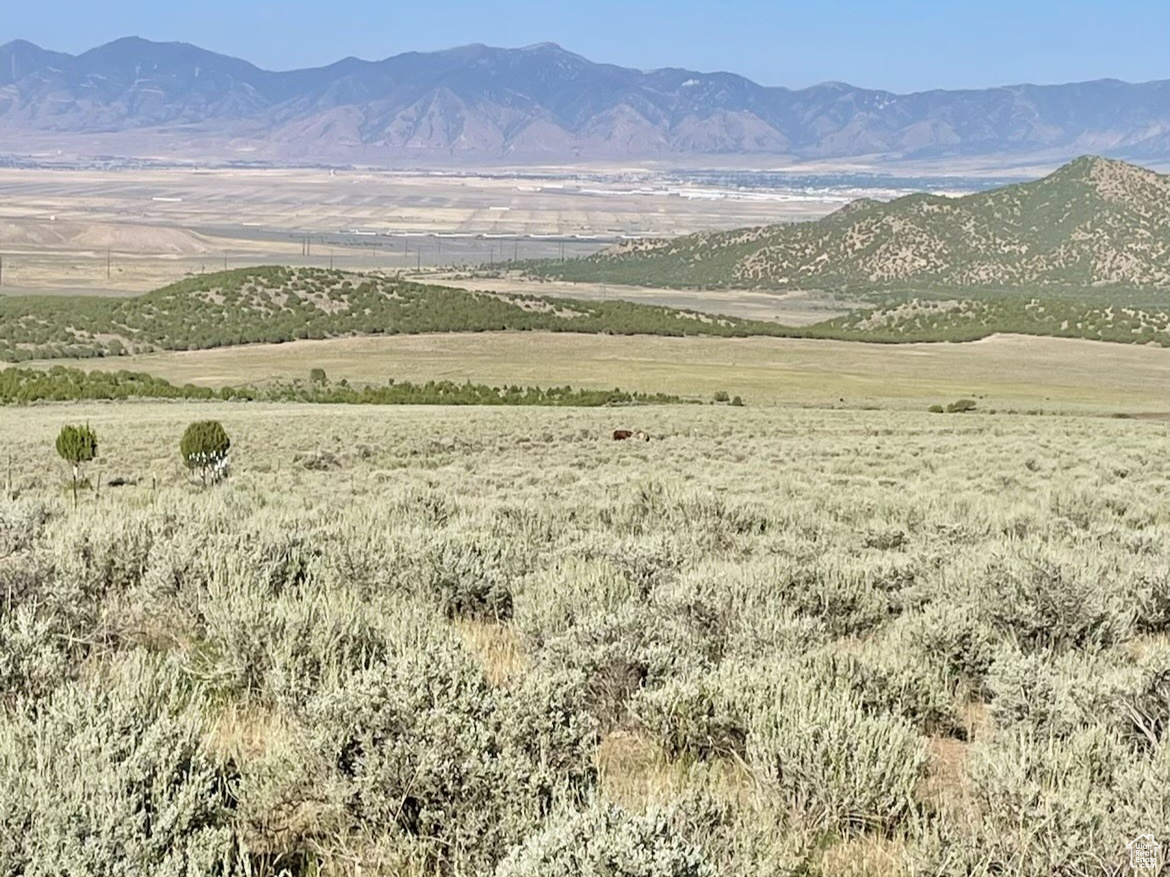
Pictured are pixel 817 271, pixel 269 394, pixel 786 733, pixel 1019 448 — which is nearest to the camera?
pixel 786 733

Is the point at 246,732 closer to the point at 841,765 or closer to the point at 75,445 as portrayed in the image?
the point at 841,765

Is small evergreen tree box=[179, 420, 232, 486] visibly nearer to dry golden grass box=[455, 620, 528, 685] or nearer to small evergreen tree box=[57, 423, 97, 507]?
small evergreen tree box=[57, 423, 97, 507]

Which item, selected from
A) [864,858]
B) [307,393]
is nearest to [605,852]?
[864,858]

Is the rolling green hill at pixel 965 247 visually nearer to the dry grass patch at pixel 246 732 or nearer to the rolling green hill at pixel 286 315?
the rolling green hill at pixel 286 315

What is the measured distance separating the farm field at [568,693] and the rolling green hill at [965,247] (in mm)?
130263

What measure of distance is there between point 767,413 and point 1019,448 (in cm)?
1379

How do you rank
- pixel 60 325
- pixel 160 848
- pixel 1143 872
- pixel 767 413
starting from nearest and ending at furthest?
pixel 160 848, pixel 1143 872, pixel 767 413, pixel 60 325

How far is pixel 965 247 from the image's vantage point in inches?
5620

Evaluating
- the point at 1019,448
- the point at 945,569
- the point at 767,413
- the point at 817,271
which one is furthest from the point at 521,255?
the point at 945,569

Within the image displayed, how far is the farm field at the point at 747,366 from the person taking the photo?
5259 cm

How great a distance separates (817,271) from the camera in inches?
5778

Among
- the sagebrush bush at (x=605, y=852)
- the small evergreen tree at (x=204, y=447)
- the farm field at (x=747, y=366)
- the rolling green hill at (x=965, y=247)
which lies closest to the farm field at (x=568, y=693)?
the sagebrush bush at (x=605, y=852)

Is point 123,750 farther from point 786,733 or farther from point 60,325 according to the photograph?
point 60,325

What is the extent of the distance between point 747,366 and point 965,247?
293ft
